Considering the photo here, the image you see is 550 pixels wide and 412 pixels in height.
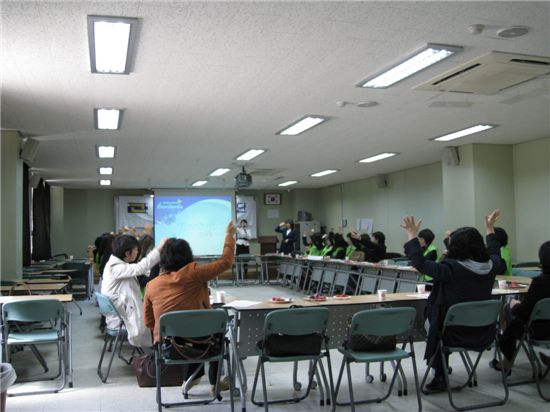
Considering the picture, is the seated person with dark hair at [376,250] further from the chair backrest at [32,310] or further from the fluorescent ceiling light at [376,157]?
the chair backrest at [32,310]

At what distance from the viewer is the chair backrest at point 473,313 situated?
3793 mm

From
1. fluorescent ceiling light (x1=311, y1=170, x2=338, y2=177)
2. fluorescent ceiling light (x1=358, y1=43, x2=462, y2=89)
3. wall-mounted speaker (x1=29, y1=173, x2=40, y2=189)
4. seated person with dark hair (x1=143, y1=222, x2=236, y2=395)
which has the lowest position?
seated person with dark hair (x1=143, y1=222, x2=236, y2=395)

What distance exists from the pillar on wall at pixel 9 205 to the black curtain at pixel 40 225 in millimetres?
4743

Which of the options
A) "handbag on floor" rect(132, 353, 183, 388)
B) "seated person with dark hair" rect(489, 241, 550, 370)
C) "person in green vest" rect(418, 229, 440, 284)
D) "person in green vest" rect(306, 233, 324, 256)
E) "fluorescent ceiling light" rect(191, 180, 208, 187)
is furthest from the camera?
"fluorescent ceiling light" rect(191, 180, 208, 187)

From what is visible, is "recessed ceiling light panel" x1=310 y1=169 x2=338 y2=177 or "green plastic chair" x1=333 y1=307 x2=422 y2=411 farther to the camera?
"recessed ceiling light panel" x1=310 y1=169 x2=338 y2=177

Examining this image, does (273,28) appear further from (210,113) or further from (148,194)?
(148,194)

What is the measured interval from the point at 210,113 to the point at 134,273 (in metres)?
2.45

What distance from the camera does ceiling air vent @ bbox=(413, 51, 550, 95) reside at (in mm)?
4336

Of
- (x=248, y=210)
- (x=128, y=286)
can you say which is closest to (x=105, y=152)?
(x=128, y=286)

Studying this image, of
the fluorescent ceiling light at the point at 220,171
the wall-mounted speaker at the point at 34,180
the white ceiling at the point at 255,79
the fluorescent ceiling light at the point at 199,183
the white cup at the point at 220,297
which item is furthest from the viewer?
the fluorescent ceiling light at the point at 199,183

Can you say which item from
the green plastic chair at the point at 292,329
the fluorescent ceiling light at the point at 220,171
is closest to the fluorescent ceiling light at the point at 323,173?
the fluorescent ceiling light at the point at 220,171

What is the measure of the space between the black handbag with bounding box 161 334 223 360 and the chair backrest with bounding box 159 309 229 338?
0.30ft

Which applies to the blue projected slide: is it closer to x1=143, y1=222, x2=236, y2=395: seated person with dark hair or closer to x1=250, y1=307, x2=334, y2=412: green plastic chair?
x1=143, y1=222, x2=236, y2=395: seated person with dark hair

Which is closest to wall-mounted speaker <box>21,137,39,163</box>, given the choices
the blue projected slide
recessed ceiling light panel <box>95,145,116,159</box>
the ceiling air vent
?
recessed ceiling light panel <box>95,145,116,159</box>
